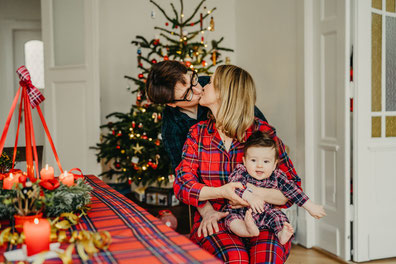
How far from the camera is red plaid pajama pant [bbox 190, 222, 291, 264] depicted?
5.17 ft

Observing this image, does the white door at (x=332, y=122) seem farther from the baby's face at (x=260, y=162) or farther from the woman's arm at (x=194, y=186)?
the woman's arm at (x=194, y=186)

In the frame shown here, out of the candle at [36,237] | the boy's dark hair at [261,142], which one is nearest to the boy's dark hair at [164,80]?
the boy's dark hair at [261,142]

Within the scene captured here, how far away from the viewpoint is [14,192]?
1.23 m

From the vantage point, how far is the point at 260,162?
1.74m

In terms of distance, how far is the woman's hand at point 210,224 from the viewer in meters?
1.71

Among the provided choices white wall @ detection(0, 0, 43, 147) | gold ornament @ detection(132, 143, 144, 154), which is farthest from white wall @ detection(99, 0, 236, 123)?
white wall @ detection(0, 0, 43, 147)

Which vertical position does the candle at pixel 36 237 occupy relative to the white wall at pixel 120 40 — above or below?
below

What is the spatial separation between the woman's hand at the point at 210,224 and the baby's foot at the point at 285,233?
9.5 inches

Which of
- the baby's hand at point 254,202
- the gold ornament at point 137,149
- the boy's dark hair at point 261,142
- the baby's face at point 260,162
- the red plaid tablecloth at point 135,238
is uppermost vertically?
the boy's dark hair at point 261,142

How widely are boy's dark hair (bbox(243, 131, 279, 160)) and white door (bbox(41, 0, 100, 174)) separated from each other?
2809 mm

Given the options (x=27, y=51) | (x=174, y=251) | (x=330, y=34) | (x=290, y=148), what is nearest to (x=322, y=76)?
(x=330, y=34)

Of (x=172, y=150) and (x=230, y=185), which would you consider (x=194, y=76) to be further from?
(x=230, y=185)

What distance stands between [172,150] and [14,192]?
1.03m

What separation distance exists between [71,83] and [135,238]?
3.54m
